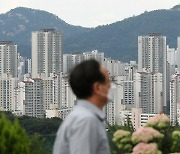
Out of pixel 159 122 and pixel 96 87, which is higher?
pixel 96 87

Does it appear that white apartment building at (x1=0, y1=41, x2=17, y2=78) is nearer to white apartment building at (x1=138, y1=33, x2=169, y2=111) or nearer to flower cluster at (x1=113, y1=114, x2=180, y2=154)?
white apartment building at (x1=138, y1=33, x2=169, y2=111)

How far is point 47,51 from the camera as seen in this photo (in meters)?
68.4

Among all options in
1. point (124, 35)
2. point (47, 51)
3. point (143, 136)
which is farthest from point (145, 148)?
point (124, 35)

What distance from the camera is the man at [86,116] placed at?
60.2 inches

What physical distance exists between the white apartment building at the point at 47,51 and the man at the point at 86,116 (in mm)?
65956

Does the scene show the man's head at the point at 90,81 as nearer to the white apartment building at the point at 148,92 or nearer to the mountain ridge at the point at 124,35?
the white apartment building at the point at 148,92

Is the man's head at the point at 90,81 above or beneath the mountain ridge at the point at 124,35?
beneath

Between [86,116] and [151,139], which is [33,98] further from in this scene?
[86,116]

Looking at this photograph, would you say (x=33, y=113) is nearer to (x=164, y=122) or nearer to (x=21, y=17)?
(x=164, y=122)

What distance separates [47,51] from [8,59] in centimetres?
432

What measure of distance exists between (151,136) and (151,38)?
2695 inches

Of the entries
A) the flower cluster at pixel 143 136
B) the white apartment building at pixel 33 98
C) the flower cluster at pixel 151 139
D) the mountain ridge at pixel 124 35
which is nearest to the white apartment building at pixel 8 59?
the white apartment building at pixel 33 98

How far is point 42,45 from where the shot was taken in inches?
2736

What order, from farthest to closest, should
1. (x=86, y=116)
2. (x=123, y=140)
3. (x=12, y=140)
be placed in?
(x=123, y=140)
(x=12, y=140)
(x=86, y=116)
